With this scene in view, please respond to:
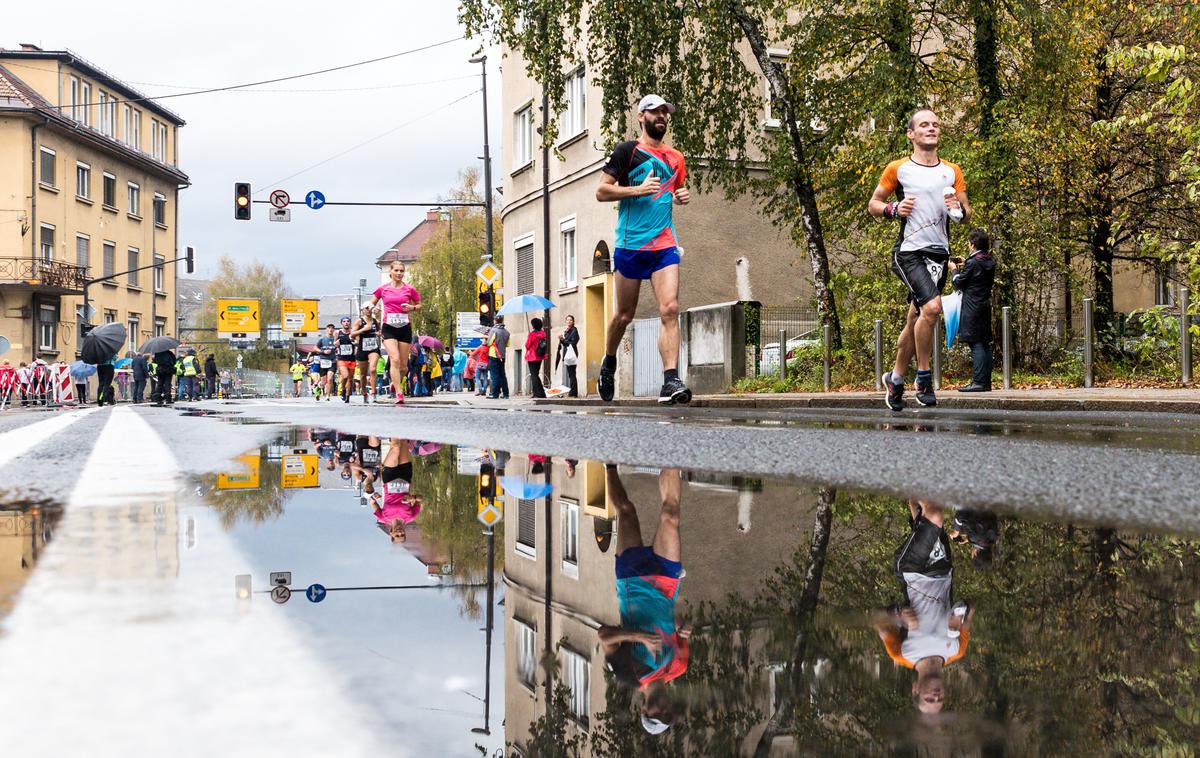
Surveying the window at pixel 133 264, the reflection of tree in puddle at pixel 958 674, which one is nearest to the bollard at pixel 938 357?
the reflection of tree in puddle at pixel 958 674

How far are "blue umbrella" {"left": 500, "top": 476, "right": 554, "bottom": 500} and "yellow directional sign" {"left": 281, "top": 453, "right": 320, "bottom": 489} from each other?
2.15 ft

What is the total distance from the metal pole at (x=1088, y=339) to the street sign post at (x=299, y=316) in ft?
222

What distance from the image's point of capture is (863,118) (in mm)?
17641

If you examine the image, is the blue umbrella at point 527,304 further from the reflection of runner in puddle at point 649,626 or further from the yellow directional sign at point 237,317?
the yellow directional sign at point 237,317

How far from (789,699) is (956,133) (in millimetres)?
17457

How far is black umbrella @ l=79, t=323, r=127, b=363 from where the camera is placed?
2597 centimetres

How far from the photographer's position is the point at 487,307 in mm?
26844

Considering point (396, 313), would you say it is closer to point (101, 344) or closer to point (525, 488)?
point (525, 488)

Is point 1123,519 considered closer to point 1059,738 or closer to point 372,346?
point 1059,738

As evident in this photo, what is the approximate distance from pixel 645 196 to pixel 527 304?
1956 centimetres

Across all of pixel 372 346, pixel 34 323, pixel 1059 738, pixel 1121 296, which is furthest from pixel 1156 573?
pixel 34 323

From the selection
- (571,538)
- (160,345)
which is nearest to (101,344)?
(160,345)

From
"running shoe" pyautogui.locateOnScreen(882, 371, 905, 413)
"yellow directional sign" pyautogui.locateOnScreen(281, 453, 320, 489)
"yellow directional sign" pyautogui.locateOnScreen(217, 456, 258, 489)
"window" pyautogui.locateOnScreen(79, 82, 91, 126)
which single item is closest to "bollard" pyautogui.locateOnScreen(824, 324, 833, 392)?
"running shoe" pyautogui.locateOnScreen(882, 371, 905, 413)

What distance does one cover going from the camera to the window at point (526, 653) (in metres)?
1.35
